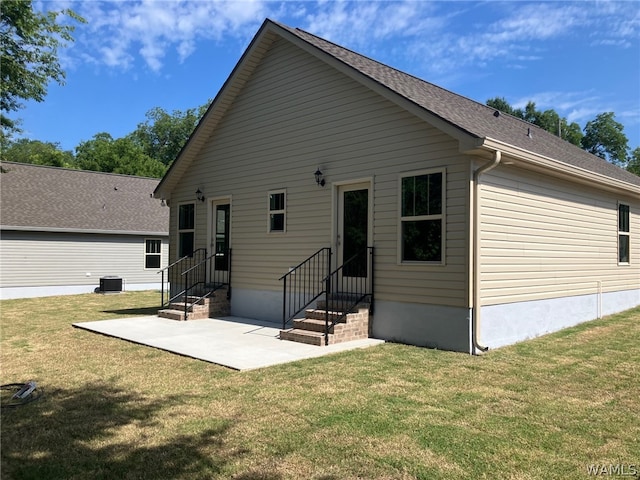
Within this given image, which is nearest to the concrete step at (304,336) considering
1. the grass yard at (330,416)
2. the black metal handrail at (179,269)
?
the grass yard at (330,416)

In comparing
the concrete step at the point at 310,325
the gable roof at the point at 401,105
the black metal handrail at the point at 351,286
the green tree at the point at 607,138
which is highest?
the green tree at the point at 607,138

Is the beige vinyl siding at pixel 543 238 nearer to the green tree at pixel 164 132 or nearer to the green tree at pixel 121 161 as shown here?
the green tree at pixel 121 161

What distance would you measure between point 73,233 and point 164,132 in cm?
3526

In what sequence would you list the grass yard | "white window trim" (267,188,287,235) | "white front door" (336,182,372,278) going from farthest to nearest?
"white window trim" (267,188,287,235) → "white front door" (336,182,372,278) → the grass yard

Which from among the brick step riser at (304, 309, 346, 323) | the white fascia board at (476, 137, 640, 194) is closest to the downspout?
the white fascia board at (476, 137, 640, 194)

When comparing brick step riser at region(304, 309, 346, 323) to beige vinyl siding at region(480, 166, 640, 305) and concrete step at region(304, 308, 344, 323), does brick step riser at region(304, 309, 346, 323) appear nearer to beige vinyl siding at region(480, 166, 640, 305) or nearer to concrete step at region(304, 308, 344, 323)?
concrete step at region(304, 308, 344, 323)

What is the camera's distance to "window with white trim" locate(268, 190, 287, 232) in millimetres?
10102

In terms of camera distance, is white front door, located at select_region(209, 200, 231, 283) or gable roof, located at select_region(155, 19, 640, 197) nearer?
gable roof, located at select_region(155, 19, 640, 197)

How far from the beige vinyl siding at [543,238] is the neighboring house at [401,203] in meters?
0.04

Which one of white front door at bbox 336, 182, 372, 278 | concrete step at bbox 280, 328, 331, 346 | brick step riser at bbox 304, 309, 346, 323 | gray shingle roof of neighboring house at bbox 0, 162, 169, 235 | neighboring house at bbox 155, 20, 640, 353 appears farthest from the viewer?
gray shingle roof of neighboring house at bbox 0, 162, 169, 235

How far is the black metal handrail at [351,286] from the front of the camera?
8.23m

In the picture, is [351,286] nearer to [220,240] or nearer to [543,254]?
[543,254]

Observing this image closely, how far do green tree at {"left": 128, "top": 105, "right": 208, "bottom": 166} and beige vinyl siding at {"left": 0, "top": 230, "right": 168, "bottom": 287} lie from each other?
104 ft

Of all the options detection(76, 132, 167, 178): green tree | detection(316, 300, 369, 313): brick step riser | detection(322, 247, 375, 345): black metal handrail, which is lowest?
detection(316, 300, 369, 313): brick step riser
